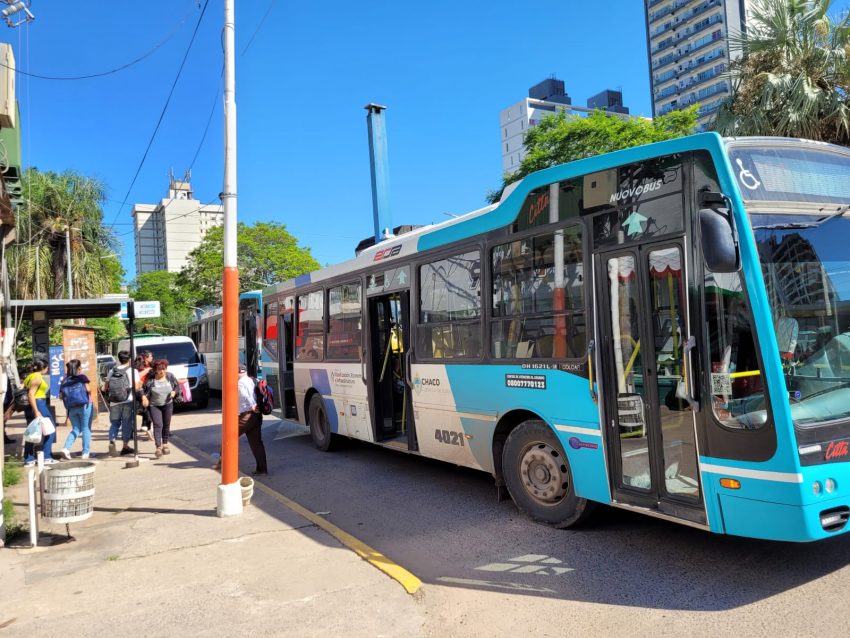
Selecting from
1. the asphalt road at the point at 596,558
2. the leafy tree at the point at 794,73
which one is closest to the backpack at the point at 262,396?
the asphalt road at the point at 596,558

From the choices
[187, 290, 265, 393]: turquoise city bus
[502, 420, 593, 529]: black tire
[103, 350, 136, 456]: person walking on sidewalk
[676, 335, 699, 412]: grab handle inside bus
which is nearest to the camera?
[676, 335, 699, 412]: grab handle inside bus

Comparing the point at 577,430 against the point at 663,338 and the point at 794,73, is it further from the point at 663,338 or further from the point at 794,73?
the point at 794,73

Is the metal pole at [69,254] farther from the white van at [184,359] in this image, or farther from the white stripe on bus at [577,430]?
the white stripe on bus at [577,430]

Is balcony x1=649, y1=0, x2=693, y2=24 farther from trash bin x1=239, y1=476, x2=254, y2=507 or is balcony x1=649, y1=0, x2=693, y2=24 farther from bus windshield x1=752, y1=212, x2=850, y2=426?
trash bin x1=239, y1=476, x2=254, y2=507

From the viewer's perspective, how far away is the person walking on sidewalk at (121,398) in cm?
1097

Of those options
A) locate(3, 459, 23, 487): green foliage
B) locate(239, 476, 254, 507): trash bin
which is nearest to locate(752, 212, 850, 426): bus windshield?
locate(239, 476, 254, 507): trash bin

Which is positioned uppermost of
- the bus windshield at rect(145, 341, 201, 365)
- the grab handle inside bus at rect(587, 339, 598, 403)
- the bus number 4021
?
the bus windshield at rect(145, 341, 201, 365)

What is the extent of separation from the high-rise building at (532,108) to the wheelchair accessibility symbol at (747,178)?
11302 centimetres

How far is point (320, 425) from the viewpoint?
35.3ft

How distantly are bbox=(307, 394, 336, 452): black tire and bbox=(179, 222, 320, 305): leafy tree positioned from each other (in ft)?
94.7

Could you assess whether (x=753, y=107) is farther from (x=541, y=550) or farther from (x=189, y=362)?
(x=189, y=362)

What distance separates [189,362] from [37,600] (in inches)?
623

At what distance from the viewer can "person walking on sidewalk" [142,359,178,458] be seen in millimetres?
10867

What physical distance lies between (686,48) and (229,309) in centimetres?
10646
